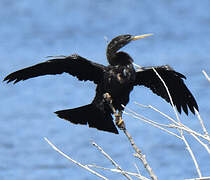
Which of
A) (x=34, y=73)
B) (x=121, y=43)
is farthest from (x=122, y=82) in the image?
(x=34, y=73)

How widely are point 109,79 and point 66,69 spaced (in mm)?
590

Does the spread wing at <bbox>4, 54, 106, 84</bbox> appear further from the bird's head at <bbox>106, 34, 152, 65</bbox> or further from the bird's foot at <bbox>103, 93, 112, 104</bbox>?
the bird's foot at <bbox>103, 93, 112, 104</bbox>

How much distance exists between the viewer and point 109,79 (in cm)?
488

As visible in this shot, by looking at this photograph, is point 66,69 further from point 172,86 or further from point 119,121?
point 172,86

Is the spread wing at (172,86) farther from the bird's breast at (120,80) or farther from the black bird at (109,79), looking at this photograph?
the bird's breast at (120,80)

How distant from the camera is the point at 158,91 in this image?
5.59 meters

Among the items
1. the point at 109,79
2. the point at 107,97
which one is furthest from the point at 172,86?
the point at 107,97

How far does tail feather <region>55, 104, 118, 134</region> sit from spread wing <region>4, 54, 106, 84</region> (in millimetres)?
344

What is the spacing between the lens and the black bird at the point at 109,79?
189 inches

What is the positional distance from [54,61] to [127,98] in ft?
2.76

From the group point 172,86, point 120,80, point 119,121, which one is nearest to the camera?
point 119,121

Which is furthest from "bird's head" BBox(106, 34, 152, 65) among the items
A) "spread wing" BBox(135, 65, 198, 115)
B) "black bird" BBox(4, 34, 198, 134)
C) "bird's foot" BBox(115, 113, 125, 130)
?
"bird's foot" BBox(115, 113, 125, 130)

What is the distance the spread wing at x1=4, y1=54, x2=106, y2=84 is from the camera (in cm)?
481

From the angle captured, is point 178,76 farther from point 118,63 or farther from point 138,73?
point 118,63
